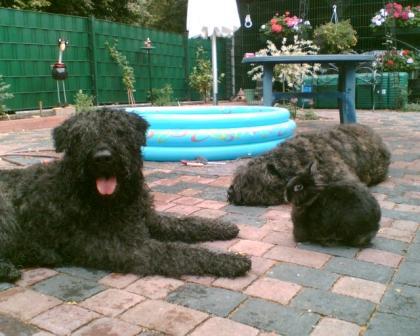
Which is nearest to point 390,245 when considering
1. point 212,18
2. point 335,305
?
point 335,305

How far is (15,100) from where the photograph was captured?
10.6 metres

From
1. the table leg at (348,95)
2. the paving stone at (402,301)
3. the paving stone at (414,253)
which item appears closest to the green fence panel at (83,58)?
the table leg at (348,95)

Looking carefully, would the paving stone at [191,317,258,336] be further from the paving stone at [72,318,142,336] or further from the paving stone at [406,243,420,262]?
the paving stone at [406,243,420,262]

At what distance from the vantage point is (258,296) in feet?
7.92

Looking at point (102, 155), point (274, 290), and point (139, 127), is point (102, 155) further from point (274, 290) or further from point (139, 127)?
point (274, 290)

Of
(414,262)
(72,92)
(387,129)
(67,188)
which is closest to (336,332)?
(414,262)

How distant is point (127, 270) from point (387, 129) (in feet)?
23.0

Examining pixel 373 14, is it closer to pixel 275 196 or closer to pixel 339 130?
pixel 339 130

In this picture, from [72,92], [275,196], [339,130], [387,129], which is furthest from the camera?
[72,92]

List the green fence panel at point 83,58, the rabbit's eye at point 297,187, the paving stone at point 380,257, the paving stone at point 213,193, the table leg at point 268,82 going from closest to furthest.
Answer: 1. the paving stone at point 380,257
2. the rabbit's eye at point 297,187
3. the paving stone at point 213,193
4. the table leg at point 268,82
5. the green fence panel at point 83,58

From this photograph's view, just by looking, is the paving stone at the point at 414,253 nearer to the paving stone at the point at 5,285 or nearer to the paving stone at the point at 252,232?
the paving stone at the point at 252,232

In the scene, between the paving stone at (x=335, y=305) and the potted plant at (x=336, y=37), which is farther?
the potted plant at (x=336, y=37)

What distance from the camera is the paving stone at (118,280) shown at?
2.58 metres

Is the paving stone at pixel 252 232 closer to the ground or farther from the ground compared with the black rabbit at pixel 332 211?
closer to the ground
